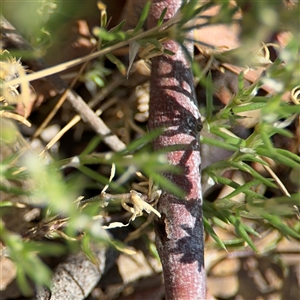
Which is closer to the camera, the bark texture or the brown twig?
the bark texture

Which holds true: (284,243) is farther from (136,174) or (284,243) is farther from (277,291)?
(136,174)

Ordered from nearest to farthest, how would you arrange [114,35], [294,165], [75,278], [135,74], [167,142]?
[114,35] < [294,165] < [167,142] < [75,278] < [135,74]

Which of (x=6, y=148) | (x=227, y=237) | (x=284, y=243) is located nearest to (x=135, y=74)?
(x=6, y=148)

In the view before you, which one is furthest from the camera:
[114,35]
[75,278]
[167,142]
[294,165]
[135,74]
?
[135,74]

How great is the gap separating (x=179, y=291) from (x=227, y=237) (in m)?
0.39

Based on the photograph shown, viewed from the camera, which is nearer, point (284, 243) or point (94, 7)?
point (94, 7)

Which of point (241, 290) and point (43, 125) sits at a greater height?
point (43, 125)

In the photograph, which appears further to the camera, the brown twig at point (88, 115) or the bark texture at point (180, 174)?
the brown twig at point (88, 115)

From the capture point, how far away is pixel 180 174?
109 centimetres

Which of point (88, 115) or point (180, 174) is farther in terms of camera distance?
point (88, 115)

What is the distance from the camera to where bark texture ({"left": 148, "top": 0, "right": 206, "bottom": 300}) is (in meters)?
1.05

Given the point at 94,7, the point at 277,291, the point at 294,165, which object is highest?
the point at 94,7

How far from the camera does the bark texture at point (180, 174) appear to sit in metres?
1.05

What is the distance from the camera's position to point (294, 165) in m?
1.02
